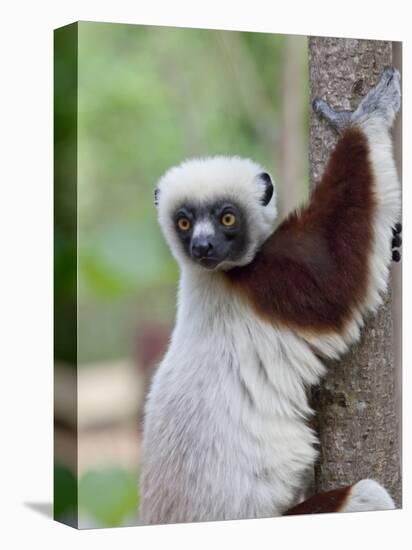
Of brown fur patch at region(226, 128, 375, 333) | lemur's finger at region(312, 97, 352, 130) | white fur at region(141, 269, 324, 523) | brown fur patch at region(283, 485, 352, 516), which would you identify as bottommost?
brown fur patch at region(283, 485, 352, 516)

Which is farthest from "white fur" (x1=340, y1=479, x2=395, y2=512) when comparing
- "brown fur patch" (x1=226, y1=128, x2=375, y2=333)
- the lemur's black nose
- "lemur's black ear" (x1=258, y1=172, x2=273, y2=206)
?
"lemur's black ear" (x1=258, y1=172, x2=273, y2=206)

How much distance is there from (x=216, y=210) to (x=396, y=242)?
1.36m

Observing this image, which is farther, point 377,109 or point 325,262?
point 377,109

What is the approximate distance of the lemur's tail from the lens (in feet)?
20.6

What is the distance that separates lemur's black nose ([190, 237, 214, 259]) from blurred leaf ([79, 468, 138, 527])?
1.44m

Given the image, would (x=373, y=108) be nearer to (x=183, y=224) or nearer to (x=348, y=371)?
(x=183, y=224)

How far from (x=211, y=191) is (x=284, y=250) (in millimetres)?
591

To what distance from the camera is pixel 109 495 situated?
20.3 ft

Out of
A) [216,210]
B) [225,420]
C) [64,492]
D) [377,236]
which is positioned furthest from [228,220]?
[64,492]

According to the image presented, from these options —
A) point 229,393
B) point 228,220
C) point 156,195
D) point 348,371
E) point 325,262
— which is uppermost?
point 156,195

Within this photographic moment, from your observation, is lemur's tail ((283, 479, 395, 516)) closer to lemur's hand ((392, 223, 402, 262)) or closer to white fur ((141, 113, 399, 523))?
white fur ((141, 113, 399, 523))

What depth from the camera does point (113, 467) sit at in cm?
621

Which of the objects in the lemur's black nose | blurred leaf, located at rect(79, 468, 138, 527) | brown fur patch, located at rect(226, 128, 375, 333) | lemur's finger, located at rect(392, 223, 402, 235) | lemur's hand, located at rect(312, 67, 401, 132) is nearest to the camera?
the lemur's black nose

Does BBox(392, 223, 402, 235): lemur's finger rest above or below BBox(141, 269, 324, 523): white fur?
above
